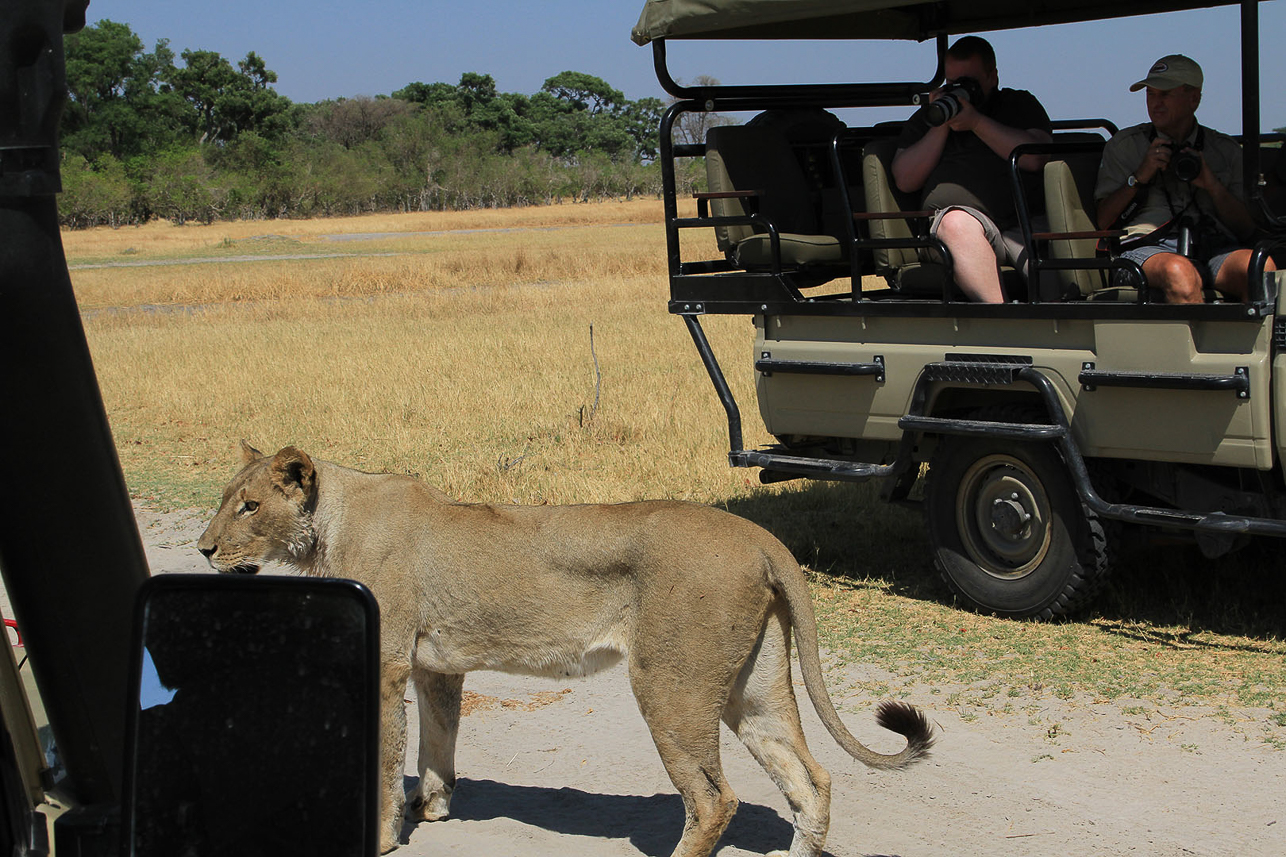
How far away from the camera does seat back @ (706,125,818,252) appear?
291 inches

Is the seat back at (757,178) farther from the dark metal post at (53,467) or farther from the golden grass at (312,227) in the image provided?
the golden grass at (312,227)

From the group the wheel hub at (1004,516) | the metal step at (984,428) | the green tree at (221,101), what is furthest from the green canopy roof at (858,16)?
the green tree at (221,101)

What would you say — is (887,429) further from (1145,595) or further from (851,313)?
(1145,595)

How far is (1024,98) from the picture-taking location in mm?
7312

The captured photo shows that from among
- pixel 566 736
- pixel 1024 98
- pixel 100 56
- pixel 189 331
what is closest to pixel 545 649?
pixel 566 736

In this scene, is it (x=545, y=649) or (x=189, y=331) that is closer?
(x=545, y=649)

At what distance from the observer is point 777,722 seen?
13.1ft

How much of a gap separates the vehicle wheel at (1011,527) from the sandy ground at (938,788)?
0.97 metres

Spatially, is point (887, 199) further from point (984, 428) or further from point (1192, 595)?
point (1192, 595)

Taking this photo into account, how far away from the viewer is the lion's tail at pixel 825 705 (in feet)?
12.3

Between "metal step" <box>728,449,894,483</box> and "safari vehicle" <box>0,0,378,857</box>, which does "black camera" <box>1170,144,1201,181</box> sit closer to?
"metal step" <box>728,449,894,483</box>

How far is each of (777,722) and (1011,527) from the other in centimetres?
267

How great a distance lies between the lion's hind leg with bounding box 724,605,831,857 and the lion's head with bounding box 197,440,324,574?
1475 mm

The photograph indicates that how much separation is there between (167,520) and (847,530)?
444 centimetres
